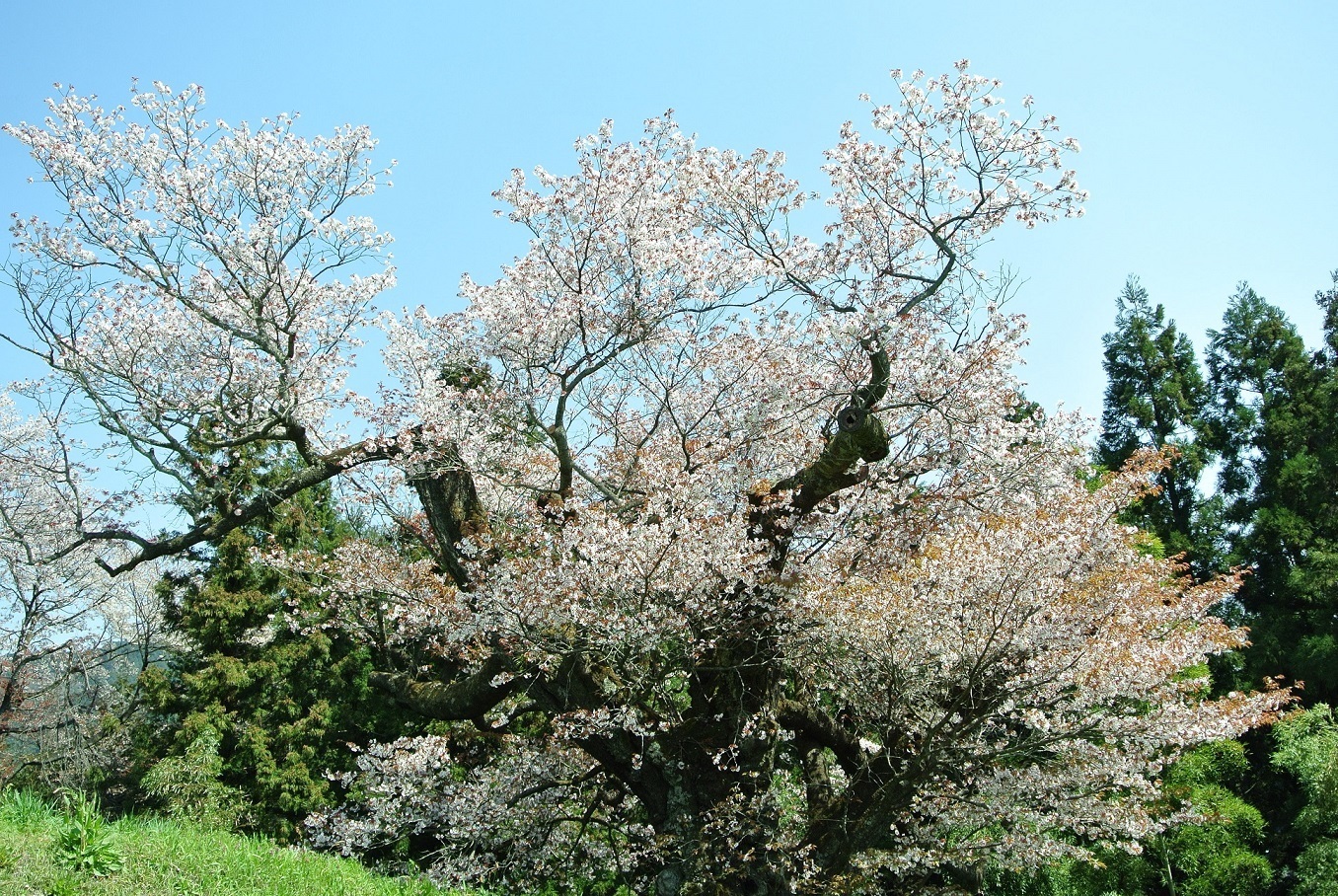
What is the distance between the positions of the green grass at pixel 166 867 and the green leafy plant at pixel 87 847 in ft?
0.11

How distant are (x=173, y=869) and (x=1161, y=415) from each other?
79.9 ft

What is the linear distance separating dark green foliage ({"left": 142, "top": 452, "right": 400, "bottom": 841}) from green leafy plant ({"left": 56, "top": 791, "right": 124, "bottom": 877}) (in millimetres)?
12001

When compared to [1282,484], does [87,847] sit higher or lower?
lower

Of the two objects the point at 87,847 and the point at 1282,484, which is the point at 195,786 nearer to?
the point at 87,847

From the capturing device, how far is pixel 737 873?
7.30 metres

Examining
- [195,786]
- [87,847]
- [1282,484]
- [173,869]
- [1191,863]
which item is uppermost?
[1282,484]

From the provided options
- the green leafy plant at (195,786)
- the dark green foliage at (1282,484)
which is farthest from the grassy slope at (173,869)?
the dark green foliage at (1282,484)

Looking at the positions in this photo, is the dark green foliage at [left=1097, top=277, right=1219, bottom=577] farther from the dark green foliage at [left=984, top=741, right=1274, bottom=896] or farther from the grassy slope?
Result: the grassy slope

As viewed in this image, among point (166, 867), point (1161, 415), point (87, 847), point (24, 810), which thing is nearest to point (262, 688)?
point (24, 810)

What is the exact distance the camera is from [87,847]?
456 cm

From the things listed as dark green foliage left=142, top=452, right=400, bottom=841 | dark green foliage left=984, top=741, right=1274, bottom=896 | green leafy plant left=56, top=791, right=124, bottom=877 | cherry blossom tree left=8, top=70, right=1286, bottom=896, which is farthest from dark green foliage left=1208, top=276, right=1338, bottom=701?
green leafy plant left=56, top=791, right=124, bottom=877

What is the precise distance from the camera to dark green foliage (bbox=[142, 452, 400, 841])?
16328 mm

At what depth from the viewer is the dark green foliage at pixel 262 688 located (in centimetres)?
1633

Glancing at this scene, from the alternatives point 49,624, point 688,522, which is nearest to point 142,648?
point 49,624
